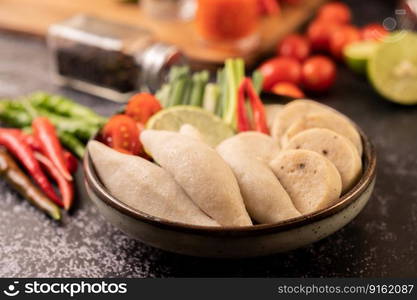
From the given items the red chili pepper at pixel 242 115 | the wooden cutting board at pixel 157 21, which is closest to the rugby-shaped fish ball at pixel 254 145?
the red chili pepper at pixel 242 115

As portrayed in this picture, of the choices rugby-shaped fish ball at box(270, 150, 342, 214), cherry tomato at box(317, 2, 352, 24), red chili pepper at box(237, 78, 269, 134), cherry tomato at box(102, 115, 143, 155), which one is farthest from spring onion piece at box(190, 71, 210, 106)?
cherry tomato at box(317, 2, 352, 24)

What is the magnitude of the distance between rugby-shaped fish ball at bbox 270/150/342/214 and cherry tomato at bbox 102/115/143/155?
1.10 ft

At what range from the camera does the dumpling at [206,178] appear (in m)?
1.10

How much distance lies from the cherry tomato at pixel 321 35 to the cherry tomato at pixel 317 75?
0.33m

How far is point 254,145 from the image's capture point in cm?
128

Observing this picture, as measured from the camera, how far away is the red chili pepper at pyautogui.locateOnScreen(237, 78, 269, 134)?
4.77 feet

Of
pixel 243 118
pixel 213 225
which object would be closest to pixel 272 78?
pixel 243 118

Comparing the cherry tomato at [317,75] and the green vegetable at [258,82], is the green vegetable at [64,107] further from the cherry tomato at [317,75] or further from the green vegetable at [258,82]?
the cherry tomato at [317,75]

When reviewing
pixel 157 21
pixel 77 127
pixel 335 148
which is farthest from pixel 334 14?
pixel 335 148

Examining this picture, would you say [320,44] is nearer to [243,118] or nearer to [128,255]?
[243,118]

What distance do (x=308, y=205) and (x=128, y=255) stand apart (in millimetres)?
380

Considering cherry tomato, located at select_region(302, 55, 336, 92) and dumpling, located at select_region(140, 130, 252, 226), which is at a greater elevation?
dumpling, located at select_region(140, 130, 252, 226)

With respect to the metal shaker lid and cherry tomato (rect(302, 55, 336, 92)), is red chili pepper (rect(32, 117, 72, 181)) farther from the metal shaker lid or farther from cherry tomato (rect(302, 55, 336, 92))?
cherry tomato (rect(302, 55, 336, 92))

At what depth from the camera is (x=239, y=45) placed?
7.25 feet
